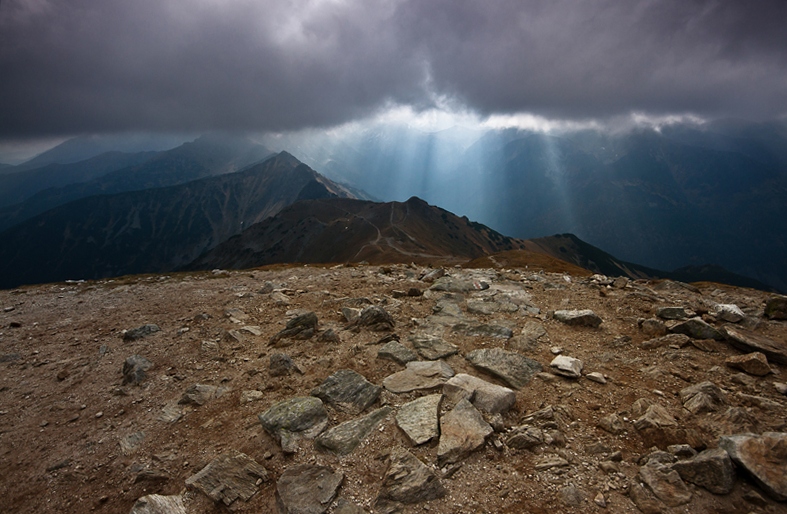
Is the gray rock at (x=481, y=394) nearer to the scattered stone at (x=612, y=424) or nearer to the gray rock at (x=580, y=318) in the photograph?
A: the scattered stone at (x=612, y=424)

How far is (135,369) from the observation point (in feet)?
36.4

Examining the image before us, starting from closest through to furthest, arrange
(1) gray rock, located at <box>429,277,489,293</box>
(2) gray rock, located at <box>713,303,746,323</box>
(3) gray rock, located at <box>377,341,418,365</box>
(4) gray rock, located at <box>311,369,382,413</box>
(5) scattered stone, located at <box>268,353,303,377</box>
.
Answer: (4) gray rock, located at <box>311,369,382,413</box>, (5) scattered stone, located at <box>268,353,303,377</box>, (3) gray rock, located at <box>377,341,418,365</box>, (2) gray rock, located at <box>713,303,746,323</box>, (1) gray rock, located at <box>429,277,489,293</box>

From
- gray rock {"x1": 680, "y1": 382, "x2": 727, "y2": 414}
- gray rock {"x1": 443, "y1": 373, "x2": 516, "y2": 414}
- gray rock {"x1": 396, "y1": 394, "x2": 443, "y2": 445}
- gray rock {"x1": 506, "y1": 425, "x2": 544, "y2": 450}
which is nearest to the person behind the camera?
gray rock {"x1": 506, "y1": 425, "x2": 544, "y2": 450}

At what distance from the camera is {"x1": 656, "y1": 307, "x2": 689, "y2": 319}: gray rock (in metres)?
12.8

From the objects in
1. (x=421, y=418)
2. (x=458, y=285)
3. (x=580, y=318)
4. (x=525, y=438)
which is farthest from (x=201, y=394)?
(x=458, y=285)

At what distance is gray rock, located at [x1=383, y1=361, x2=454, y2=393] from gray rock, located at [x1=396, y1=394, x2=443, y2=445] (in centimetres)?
60

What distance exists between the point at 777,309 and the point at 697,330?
16.5 feet

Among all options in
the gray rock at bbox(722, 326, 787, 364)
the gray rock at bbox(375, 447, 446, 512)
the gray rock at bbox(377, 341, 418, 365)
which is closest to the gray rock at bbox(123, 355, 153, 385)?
the gray rock at bbox(377, 341, 418, 365)

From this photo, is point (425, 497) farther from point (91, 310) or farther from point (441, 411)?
point (91, 310)

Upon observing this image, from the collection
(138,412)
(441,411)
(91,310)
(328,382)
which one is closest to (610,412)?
(441,411)

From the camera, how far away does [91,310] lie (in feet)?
62.1

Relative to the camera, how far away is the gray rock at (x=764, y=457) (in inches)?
220

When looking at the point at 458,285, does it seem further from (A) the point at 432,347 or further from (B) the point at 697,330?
(B) the point at 697,330

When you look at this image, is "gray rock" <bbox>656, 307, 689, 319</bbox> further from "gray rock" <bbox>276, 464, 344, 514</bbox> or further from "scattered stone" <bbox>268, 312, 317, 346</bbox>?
"scattered stone" <bbox>268, 312, 317, 346</bbox>
